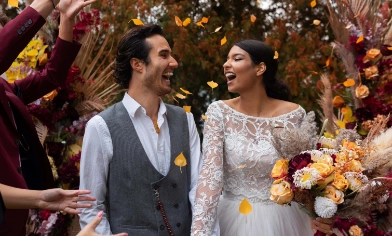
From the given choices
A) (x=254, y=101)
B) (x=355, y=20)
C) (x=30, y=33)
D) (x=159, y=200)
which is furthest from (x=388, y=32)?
(x=30, y=33)

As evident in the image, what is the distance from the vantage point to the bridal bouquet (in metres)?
3.40

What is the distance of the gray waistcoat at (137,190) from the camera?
3.57m

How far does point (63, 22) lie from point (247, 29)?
14.4 ft

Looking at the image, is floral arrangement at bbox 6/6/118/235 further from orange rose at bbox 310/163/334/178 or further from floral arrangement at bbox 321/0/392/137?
orange rose at bbox 310/163/334/178

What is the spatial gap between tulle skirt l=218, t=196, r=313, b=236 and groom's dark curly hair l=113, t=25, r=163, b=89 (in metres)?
0.92

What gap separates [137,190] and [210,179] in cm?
40

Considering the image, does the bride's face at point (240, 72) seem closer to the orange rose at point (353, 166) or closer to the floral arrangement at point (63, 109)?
the orange rose at point (353, 166)

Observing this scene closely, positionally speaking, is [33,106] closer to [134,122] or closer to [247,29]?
[134,122]

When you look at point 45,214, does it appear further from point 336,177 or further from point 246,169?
point 336,177

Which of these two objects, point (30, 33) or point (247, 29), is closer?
point (30, 33)

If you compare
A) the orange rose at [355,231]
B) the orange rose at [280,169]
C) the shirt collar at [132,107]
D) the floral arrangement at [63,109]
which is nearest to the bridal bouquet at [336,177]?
the orange rose at [280,169]

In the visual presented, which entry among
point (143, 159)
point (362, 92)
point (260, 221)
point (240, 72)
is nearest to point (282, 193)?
point (260, 221)

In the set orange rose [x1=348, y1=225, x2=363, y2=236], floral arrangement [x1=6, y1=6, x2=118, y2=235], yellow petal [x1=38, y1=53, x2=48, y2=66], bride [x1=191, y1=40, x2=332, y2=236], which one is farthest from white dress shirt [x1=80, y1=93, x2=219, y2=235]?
yellow petal [x1=38, y1=53, x2=48, y2=66]

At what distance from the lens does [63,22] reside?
3.42 meters
